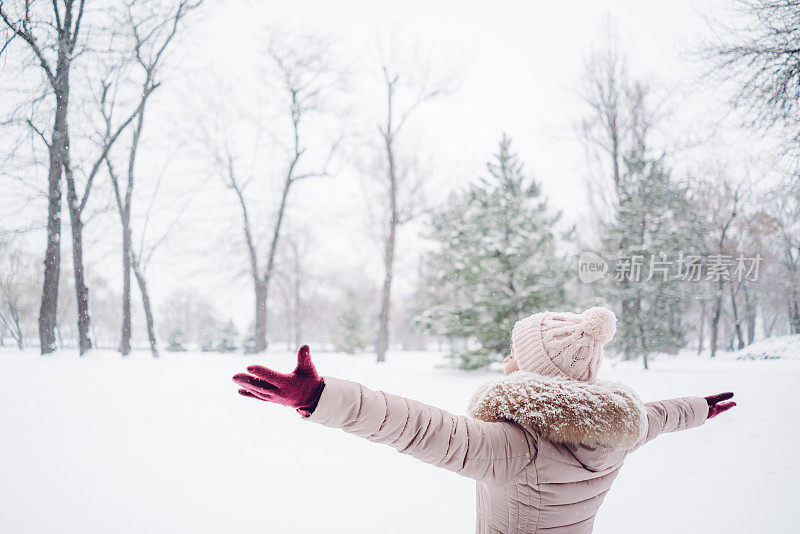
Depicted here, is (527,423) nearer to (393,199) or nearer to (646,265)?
(646,265)

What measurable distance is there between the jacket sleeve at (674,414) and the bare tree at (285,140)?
647cm

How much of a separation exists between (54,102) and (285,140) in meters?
5.14

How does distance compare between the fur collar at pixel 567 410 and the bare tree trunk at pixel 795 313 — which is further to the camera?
the bare tree trunk at pixel 795 313

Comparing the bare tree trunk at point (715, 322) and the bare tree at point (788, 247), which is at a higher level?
the bare tree at point (788, 247)

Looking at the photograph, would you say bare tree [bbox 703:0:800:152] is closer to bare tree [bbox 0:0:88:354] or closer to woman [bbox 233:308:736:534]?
woman [bbox 233:308:736:534]

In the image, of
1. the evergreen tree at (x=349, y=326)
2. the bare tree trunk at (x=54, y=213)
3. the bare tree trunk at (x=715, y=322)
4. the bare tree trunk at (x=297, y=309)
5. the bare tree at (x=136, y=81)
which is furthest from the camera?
the evergreen tree at (x=349, y=326)

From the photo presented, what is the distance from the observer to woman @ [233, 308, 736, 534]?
32.7 inches

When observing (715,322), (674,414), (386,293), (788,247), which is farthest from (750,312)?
(386,293)

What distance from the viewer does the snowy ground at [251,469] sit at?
7.47 feet

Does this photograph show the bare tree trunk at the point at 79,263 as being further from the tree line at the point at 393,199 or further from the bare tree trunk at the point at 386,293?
the bare tree trunk at the point at 386,293

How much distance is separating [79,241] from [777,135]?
6033 millimetres

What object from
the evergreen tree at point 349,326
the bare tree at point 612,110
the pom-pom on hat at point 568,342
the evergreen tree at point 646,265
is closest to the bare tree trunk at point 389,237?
the evergreen tree at point 349,326

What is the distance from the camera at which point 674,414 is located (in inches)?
52.8

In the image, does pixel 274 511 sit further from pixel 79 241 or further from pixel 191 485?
pixel 79 241
